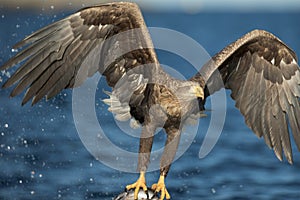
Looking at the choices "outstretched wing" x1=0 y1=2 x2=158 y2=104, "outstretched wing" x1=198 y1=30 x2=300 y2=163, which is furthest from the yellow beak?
"outstretched wing" x1=198 y1=30 x2=300 y2=163

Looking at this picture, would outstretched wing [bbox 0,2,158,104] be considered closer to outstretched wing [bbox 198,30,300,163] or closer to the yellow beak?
the yellow beak

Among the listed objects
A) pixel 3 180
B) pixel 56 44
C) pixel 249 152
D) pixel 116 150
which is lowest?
pixel 56 44

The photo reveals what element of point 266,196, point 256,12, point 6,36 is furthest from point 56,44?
point 256,12

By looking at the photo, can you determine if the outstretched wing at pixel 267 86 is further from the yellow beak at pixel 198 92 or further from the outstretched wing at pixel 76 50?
the outstretched wing at pixel 76 50

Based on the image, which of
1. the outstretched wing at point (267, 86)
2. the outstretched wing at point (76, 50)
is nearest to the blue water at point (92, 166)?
the outstretched wing at point (267, 86)

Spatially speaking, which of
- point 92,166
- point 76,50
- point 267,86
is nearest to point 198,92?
point 76,50

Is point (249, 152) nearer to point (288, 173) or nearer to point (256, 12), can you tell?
point (288, 173)

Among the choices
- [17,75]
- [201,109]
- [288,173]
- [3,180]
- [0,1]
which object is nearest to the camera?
[17,75]

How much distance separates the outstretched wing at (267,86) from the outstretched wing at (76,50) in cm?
114

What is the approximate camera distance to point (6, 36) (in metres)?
31.8

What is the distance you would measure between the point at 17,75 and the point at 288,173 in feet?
25.6

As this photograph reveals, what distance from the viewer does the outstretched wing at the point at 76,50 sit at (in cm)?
721

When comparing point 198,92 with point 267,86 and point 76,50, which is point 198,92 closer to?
point 76,50

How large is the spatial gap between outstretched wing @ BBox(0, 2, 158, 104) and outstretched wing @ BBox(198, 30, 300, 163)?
3.73ft
